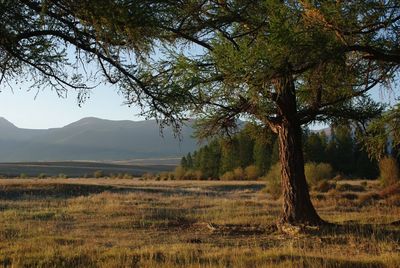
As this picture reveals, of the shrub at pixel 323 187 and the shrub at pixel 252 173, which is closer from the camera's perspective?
the shrub at pixel 323 187

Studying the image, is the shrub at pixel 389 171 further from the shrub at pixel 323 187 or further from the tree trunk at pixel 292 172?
the tree trunk at pixel 292 172

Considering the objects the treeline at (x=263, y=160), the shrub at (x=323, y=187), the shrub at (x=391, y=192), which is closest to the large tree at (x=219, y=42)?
the shrub at (x=391, y=192)

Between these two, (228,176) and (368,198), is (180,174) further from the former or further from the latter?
(368,198)

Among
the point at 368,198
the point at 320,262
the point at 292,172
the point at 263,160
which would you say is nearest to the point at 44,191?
the point at 368,198

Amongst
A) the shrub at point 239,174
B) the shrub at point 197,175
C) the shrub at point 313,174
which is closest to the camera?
the shrub at point 313,174

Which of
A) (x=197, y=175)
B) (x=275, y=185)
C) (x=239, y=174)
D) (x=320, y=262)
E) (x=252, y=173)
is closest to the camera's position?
(x=320, y=262)

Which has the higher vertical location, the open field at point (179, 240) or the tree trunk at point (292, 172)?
the tree trunk at point (292, 172)

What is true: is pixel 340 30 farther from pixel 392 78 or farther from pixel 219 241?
pixel 219 241

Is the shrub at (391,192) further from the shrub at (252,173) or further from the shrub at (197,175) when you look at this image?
the shrub at (197,175)

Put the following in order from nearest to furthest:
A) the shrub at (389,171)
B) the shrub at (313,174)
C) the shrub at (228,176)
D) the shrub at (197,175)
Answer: the shrub at (389,171)
the shrub at (313,174)
the shrub at (228,176)
the shrub at (197,175)

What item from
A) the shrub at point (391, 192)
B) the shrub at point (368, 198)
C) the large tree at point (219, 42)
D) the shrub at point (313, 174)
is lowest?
the shrub at point (368, 198)

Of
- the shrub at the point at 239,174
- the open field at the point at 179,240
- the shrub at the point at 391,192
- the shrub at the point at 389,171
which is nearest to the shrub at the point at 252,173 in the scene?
the shrub at the point at 239,174

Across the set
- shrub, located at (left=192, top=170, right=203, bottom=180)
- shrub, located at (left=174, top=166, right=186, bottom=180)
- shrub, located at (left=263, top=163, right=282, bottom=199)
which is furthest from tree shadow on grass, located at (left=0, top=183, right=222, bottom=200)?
shrub, located at (left=174, top=166, right=186, bottom=180)

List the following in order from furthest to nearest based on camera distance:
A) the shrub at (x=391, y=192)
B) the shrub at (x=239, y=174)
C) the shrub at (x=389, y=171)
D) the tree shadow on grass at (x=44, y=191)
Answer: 1. the shrub at (x=239, y=174)
2. the shrub at (x=389, y=171)
3. the shrub at (x=391, y=192)
4. the tree shadow on grass at (x=44, y=191)
